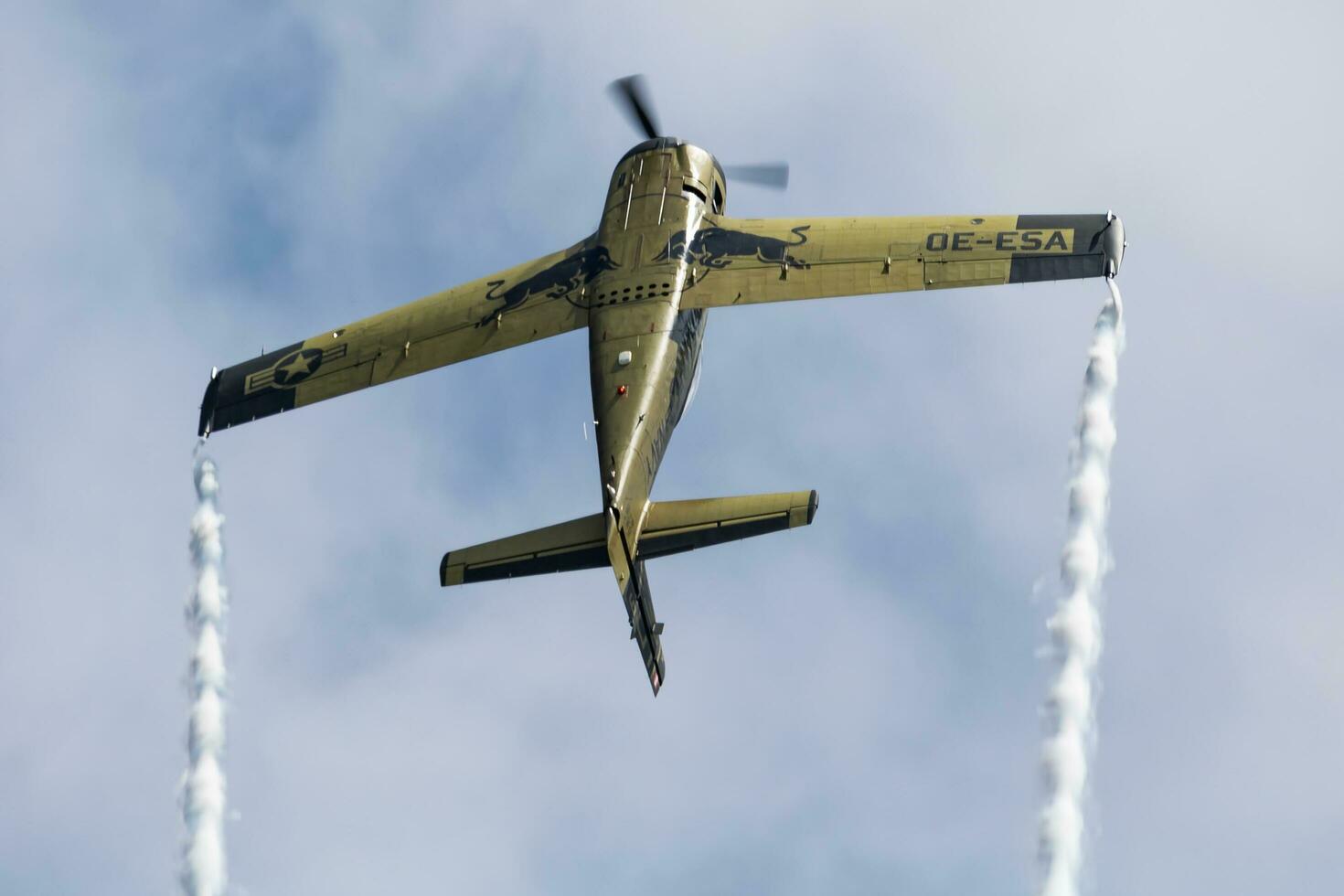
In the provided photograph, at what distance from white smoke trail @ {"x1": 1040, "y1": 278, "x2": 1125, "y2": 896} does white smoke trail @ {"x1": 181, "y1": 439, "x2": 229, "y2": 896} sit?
16515 millimetres

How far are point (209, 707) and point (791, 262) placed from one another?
15.2m

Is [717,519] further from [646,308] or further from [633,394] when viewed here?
[646,308]

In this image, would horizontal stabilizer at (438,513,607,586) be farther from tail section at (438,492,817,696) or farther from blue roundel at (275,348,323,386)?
blue roundel at (275,348,323,386)

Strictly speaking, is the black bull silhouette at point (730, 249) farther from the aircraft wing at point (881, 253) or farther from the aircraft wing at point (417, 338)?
the aircraft wing at point (417, 338)

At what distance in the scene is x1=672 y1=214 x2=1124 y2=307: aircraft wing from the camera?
5709 centimetres

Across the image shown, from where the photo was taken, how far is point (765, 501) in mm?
53125

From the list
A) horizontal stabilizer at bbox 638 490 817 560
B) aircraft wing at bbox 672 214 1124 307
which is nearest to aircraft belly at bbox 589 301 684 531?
horizontal stabilizer at bbox 638 490 817 560

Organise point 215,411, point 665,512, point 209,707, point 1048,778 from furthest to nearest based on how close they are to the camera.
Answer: point 215,411, point 209,707, point 665,512, point 1048,778

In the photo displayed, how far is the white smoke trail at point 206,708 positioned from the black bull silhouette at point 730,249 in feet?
36.1

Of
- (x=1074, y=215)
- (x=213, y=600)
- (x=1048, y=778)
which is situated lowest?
(x=1048, y=778)

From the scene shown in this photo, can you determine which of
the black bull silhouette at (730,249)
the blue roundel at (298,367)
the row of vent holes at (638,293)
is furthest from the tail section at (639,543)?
the blue roundel at (298,367)

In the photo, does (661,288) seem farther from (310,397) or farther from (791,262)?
(310,397)

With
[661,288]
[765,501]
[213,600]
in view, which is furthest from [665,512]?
[213,600]

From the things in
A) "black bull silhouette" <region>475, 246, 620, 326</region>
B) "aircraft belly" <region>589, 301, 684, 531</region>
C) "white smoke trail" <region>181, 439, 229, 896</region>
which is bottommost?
"white smoke trail" <region>181, 439, 229, 896</region>
